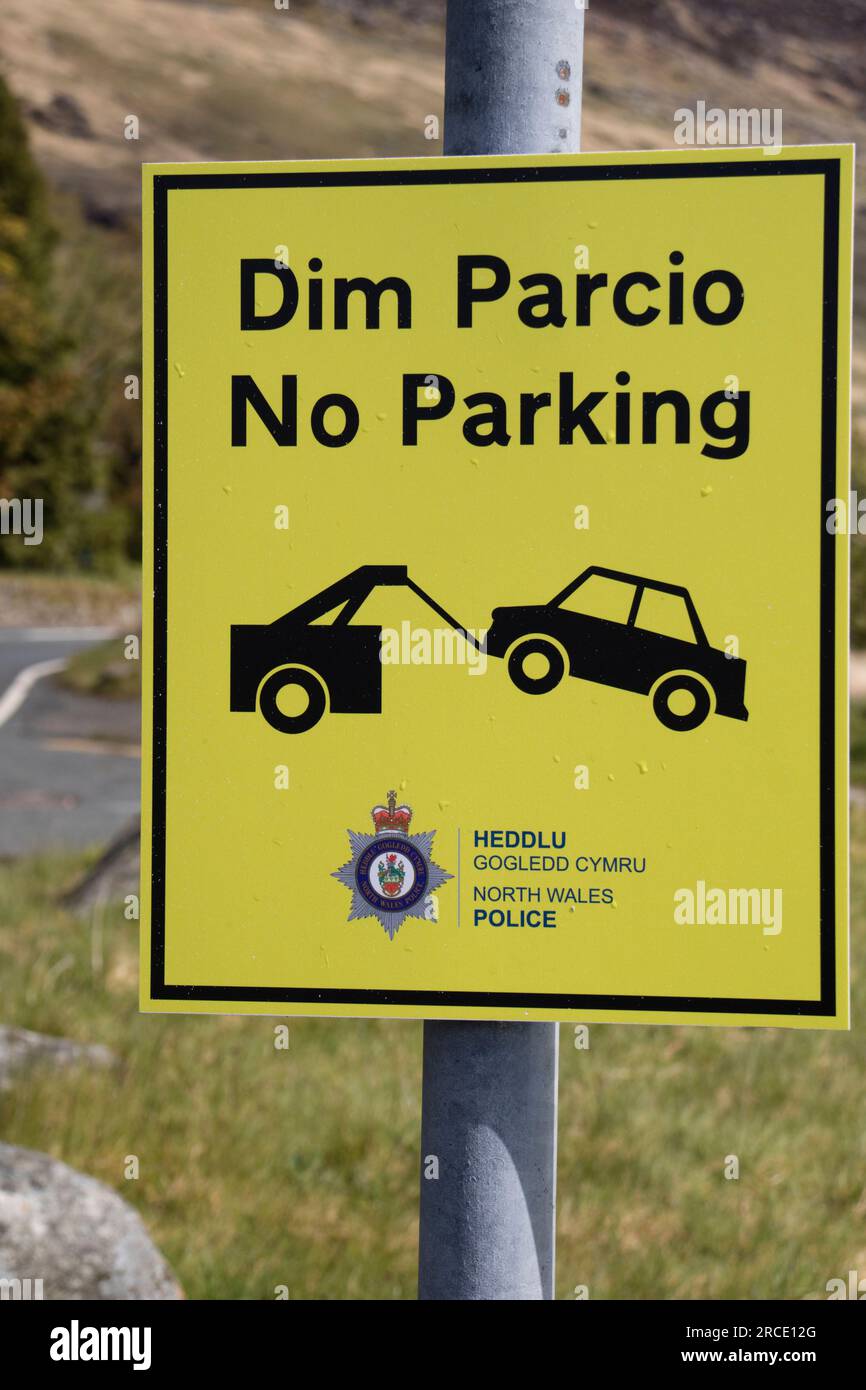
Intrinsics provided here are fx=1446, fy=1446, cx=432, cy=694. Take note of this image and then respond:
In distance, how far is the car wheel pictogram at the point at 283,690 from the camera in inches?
67.0

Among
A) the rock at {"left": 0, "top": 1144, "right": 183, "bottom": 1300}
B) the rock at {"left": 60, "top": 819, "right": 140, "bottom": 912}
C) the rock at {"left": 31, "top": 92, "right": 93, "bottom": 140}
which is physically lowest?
→ the rock at {"left": 0, "top": 1144, "right": 183, "bottom": 1300}

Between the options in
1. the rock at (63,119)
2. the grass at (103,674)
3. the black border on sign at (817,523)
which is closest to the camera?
the black border on sign at (817,523)

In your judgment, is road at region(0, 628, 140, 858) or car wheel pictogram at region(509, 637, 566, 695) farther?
road at region(0, 628, 140, 858)

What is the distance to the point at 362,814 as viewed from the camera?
169 centimetres

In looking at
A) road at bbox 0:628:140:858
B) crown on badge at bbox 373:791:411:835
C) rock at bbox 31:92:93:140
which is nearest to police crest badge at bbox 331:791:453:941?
crown on badge at bbox 373:791:411:835

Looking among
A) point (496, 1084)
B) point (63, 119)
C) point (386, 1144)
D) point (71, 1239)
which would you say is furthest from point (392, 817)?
point (63, 119)

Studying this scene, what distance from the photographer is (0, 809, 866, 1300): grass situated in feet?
Result: 11.7

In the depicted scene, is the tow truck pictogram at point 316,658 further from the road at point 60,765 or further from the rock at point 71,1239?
the road at point 60,765

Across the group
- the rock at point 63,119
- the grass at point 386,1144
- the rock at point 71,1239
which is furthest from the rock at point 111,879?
the rock at point 63,119

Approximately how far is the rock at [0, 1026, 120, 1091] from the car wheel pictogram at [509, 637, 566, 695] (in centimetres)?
307

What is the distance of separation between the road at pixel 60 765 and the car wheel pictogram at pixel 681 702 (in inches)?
316

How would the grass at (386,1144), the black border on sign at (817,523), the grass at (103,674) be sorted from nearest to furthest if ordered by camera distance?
the black border on sign at (817,523) → the grass at (386,1144) → the grass at (103,674)

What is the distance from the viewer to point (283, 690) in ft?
5.61

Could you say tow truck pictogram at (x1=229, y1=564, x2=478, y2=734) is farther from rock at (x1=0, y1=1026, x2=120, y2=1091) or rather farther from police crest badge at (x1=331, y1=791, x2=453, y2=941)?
rock at (x1=0, y1=1026, x2=120, y2=1091)
